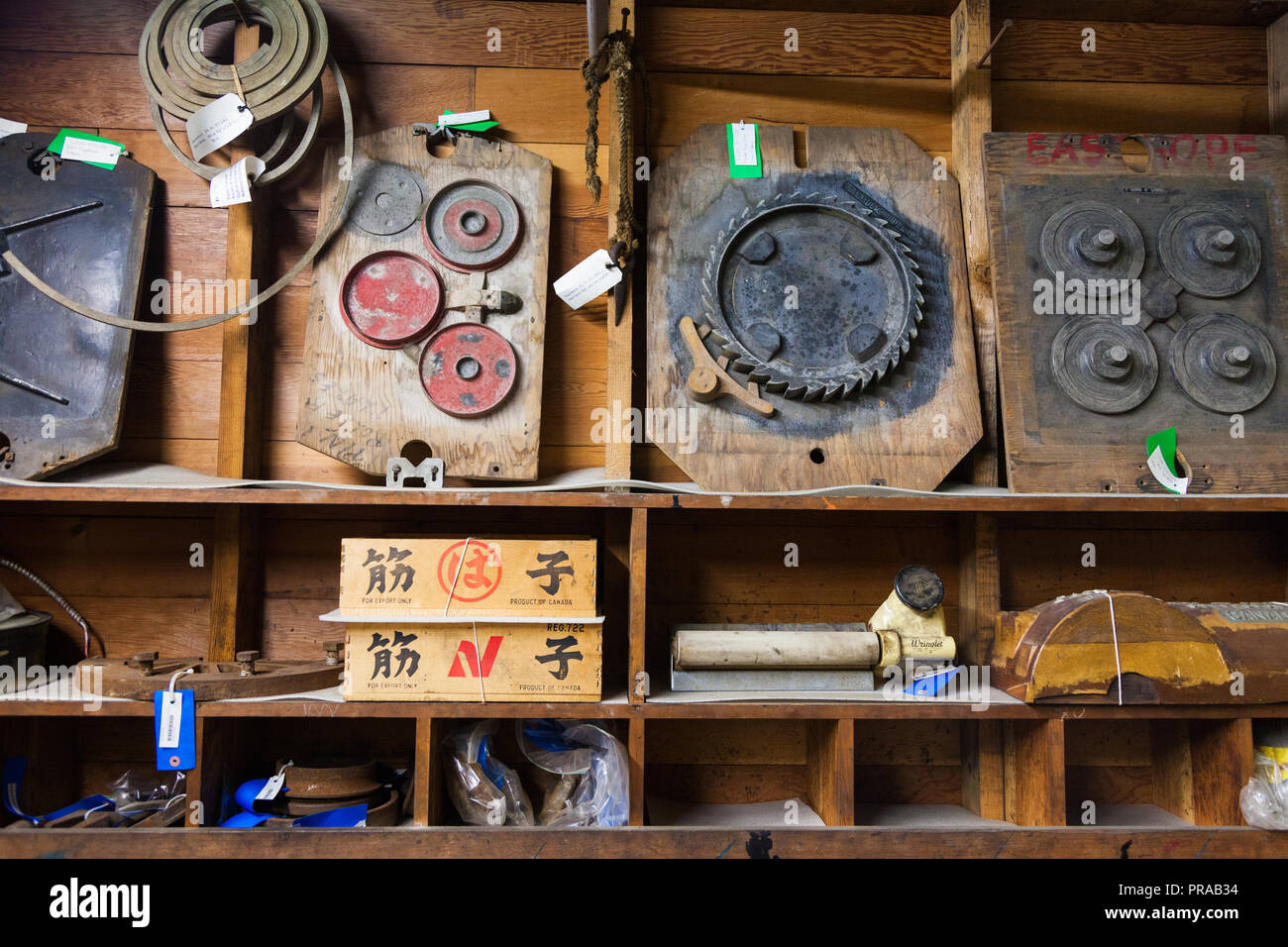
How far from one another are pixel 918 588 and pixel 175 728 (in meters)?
1.45

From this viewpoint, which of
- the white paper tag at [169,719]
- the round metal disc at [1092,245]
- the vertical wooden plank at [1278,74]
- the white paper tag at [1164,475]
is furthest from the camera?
the vertical wooden plank at [1278,74]

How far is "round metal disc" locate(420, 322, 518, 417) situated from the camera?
1.78 m

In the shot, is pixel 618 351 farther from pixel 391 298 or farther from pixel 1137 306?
pixel 1137 306

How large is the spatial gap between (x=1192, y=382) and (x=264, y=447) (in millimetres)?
2041

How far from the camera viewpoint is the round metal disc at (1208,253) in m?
1.82

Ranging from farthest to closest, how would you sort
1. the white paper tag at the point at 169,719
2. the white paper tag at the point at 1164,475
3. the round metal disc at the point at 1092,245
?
1. the round metal disc at the point at 1092,245
2. the white paper tag at the point at 1164,475
3. the white paper tag at the point at 169,719

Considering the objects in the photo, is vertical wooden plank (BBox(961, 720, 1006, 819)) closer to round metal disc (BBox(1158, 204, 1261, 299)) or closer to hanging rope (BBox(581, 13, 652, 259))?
round metal disc (BBox(1158, 204, 1261, 299))

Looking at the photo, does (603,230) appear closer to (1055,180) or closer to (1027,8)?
(1055,180)

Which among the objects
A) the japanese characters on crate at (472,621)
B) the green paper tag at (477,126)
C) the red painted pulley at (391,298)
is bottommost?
the japanese characters on crate at (472,621)

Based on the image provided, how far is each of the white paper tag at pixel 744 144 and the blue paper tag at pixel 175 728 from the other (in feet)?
5.20

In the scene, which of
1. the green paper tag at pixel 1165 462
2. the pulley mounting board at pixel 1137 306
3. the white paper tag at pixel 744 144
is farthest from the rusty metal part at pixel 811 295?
the green paper tag at pixel 1165 462

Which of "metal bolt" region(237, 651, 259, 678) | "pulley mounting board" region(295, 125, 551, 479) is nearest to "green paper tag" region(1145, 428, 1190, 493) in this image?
"pulley mounting board" region(295, 125, 551, 479)

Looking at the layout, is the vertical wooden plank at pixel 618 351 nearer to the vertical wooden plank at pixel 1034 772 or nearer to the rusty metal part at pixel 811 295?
the rusty metal part at pixel 811 295

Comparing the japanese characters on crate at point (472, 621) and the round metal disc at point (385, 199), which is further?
the round metal disc at point (385, 199)
